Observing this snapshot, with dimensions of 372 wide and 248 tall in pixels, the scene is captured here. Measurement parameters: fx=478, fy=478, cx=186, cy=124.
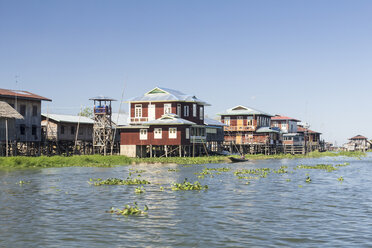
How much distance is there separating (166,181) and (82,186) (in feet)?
20.8

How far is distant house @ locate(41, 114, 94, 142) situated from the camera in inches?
2621

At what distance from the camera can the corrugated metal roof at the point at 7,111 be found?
52.5 m

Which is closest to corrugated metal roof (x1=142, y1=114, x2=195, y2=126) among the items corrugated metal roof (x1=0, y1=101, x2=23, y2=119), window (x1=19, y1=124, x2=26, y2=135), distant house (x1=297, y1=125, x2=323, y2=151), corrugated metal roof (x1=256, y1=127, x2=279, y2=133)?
window (x1=19, y1=124, x2=26, y2=135)

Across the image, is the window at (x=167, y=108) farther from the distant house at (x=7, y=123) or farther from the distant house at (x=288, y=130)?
the distant house at (x=288, y=130)

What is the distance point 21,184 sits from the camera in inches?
1218

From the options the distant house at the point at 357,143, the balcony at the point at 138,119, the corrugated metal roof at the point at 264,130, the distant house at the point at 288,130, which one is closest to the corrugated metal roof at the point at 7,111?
the balcony at the point at 138,119

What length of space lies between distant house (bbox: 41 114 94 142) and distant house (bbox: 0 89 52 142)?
207cm

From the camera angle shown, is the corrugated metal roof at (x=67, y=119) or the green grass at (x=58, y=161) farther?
the corrugated metal roof at (x=67, y=119)

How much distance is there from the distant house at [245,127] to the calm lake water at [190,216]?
56384 mm

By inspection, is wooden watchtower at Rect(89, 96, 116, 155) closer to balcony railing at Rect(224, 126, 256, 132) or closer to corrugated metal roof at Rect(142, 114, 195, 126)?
corrugated metal roof at Rect(142, 114, 195, 126)

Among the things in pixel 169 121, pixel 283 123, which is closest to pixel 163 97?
pixel 169 121

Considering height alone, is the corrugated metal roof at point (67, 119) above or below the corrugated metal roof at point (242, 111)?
below

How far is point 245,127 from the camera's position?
88938 millimetres

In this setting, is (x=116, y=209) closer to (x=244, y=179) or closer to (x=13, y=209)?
(x=13, y=209)
